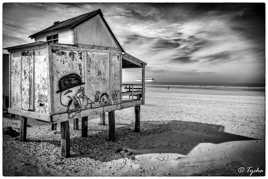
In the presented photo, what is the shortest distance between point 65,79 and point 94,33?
408cm

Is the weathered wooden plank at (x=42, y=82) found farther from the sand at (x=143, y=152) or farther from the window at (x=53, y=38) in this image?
the window at (x=53, y=38)

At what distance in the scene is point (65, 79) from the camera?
609 cm

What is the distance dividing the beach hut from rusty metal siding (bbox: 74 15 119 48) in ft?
0.21

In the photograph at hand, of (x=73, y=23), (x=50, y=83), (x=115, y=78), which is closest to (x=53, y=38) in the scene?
(x=73, y=23)

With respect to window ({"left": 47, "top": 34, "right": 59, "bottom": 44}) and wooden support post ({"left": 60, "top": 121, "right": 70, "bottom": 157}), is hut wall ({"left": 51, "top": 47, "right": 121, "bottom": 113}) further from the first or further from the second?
window ({"left": 47, "top": 34, "right": 59, "bottom": 44})

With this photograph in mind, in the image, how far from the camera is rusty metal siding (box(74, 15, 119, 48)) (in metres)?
8.53

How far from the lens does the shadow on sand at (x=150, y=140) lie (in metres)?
7.03

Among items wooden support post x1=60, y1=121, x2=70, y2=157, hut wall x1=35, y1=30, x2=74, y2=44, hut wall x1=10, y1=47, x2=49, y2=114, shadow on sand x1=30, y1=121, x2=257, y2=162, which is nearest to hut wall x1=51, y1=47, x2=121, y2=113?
hut wall x1=10, y1=47, x2=49, y2=114

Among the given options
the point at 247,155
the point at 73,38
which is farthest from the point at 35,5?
the point at 247,155

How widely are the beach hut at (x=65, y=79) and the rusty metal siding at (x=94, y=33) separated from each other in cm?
6

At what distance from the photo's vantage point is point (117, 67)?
26.7ft

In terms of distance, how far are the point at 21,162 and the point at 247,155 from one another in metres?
7.89
